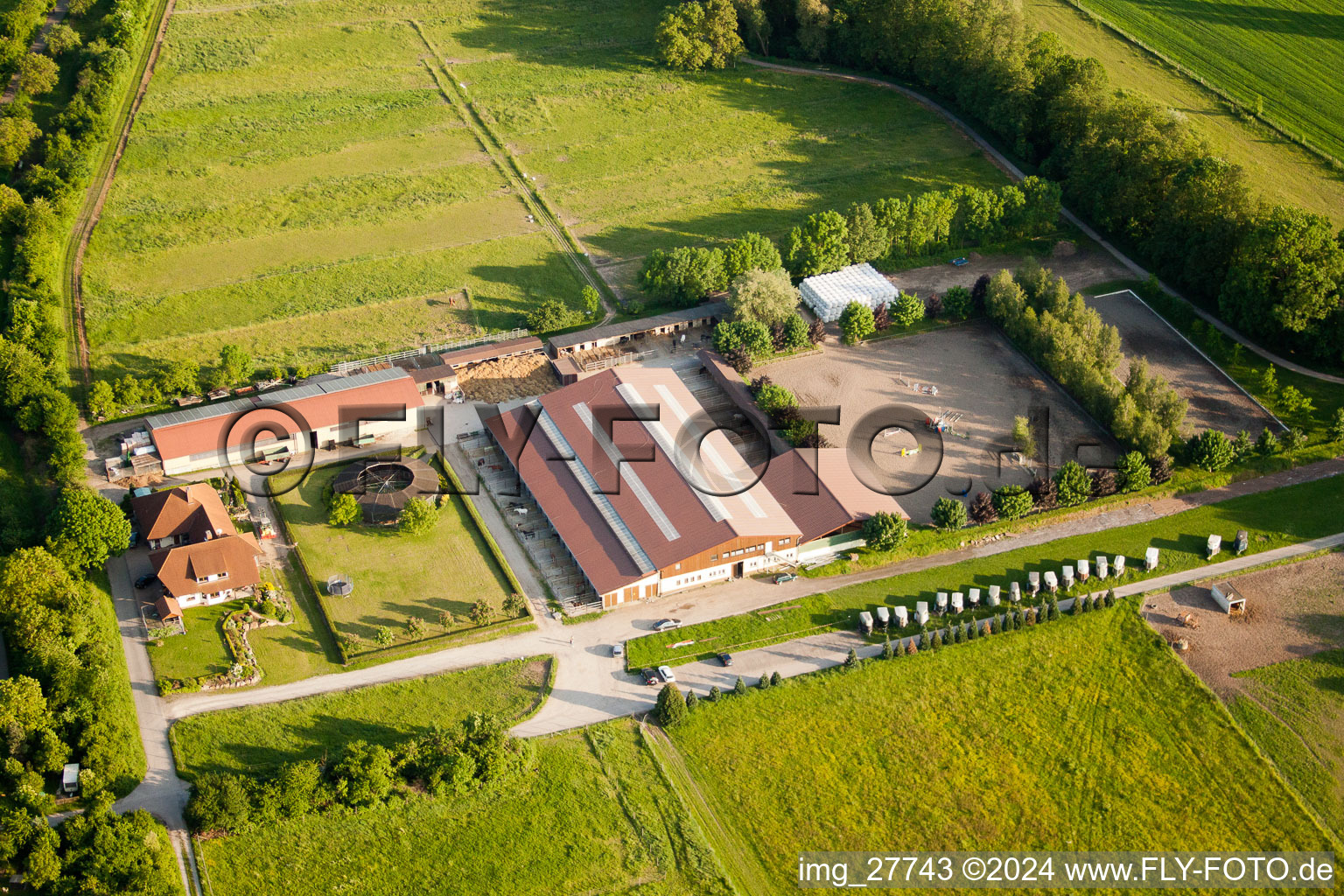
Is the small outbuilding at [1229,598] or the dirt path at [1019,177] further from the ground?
the dirt path at [1019,177]

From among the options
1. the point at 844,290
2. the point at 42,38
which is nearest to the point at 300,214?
the point at 42,38

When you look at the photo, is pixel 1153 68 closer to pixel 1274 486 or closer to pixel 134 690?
pixel 1274 486

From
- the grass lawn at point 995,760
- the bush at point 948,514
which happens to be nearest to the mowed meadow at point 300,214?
the bush at point 948,514

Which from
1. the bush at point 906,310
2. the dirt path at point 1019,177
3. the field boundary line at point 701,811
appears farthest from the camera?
the bush at point 906,310

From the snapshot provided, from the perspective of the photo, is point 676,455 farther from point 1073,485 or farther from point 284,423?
point 284,423

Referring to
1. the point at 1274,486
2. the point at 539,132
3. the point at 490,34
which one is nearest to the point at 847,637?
the point at 1274,486

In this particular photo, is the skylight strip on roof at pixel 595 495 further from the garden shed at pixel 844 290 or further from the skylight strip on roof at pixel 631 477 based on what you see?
the garden shed at pixel 844 290
